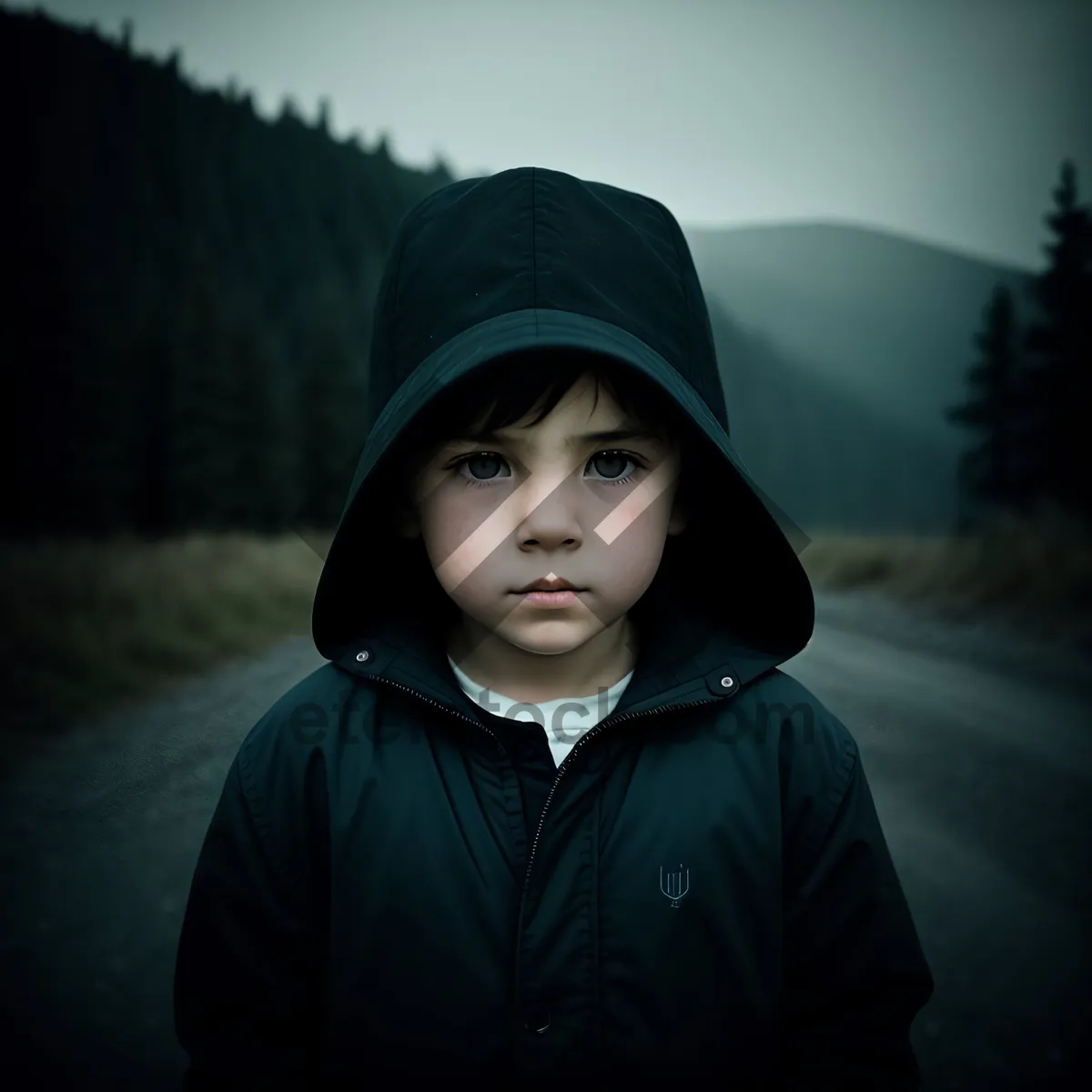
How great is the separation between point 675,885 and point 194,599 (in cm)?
507

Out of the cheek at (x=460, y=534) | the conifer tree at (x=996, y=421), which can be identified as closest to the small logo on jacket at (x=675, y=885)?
the cheek at (x=460, y=534)

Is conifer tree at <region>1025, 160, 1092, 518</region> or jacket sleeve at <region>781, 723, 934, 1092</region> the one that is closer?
jacket sleeve at <region>781, 723, 934, 1092</region>

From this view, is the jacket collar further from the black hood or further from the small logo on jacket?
the small logo on jacket

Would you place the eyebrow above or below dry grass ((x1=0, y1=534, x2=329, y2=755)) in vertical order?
above

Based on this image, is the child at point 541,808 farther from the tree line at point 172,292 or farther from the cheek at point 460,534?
the tree line at point 172,292

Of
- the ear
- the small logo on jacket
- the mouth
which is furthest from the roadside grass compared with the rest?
the small logo on jacket

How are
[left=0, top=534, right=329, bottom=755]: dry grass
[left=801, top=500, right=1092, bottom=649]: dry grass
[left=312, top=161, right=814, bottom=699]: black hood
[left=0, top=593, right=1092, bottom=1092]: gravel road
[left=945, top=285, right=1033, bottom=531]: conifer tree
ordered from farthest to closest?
[left=945, top=285, right=1033, bottom=531]: conifer tree → [left=801, top=500, right=1092, bottom=649]: dry grass → [left=0, top=534, right=329, bottom=755]: dry grass → [left=0, top=593, right=1092, bottom=1092]: gravel road → [left=312, top=161, right=814, bottom=699]: black hood

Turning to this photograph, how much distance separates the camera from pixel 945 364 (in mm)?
4770

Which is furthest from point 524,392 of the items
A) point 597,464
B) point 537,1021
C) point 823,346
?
point 823,346

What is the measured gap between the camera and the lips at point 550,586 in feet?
3.33

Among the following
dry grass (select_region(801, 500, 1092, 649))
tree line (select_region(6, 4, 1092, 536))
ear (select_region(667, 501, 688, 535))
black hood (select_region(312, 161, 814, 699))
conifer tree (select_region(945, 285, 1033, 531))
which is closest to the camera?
black hood (select_region(312, 161, 814, 699))

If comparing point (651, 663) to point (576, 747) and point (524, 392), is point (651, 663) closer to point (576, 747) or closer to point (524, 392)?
point (576, 747)

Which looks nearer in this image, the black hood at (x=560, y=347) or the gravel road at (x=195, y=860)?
the black hood at (x=560, y=347)

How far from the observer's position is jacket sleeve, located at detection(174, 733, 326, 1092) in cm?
103
